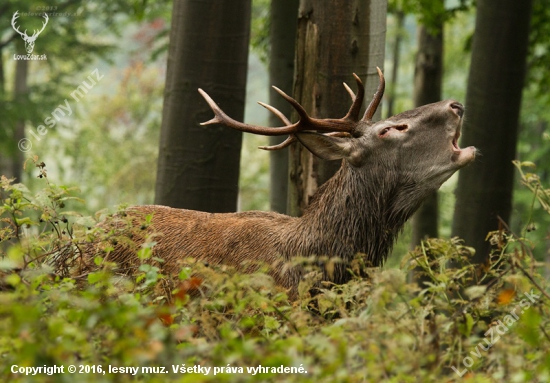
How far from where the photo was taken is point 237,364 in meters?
3.64

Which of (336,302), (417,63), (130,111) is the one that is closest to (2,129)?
(417,63)

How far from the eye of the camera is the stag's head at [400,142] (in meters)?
6.22

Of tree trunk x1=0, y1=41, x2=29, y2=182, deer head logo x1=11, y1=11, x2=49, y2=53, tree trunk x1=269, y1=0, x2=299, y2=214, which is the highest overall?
deer head logo x1=11, y1=11, x2=49, y2=53

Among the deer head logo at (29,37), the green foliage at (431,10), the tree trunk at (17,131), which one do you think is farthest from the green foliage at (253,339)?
the tree trunk at (17,131)

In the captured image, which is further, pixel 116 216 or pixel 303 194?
pixel 303 194

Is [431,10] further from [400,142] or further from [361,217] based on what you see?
[361,217]

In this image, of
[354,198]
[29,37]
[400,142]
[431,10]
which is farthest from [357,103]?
[29,37]

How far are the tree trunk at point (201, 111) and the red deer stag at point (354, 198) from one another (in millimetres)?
1787

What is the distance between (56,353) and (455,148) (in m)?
4.02

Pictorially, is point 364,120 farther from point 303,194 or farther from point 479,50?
point 479,50

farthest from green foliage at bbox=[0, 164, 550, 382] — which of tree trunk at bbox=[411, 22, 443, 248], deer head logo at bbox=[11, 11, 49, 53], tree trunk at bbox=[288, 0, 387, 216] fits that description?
deer head logo at bbox=[11, 11, 49, 53]

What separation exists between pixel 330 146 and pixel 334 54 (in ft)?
4.44

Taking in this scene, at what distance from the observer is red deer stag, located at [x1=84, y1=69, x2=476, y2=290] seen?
6.16 m

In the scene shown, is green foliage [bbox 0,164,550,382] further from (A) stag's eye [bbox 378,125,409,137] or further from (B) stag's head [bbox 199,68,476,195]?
(A) stag's eye [bbox 378,125,409,137]
